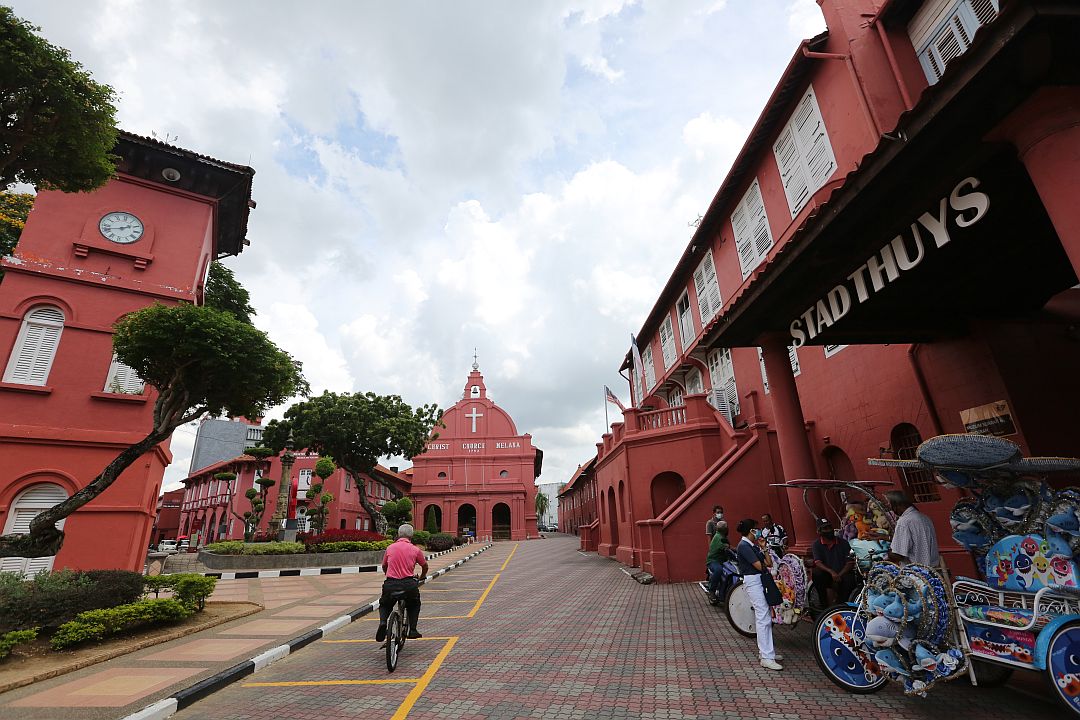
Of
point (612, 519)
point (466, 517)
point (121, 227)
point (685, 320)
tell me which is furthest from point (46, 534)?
point (466, 517)

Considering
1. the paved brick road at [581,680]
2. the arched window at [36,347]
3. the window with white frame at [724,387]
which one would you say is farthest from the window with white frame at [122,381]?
the window with white frame at [724,387]

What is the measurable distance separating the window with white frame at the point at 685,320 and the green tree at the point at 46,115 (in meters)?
15.9

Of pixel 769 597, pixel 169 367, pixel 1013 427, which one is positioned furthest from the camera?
pixel 169 367

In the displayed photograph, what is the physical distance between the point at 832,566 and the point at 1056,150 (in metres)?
5.15

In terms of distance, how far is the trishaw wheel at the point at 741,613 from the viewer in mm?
6430

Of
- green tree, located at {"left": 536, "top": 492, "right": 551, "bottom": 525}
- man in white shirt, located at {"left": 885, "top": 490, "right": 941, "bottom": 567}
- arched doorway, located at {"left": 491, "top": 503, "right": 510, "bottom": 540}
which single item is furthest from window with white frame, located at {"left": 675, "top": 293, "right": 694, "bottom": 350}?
green tree, located at {"left": 536, "top": 492, "right": 551, "bottom": 525}

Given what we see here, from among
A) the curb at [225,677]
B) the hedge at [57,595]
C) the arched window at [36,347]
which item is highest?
the arched window at [36,347]

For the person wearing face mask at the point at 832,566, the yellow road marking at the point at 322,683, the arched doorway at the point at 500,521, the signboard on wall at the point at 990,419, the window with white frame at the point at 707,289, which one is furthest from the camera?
the arched doorway at the point at 500,521

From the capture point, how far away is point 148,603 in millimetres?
7641

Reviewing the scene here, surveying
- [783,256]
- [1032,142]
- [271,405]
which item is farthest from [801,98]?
[271,405]

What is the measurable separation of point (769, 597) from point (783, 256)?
3.95 meters

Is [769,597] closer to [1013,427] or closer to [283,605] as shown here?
[1013,427]

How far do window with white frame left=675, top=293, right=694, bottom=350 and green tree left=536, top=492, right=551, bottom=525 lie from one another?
211 feet

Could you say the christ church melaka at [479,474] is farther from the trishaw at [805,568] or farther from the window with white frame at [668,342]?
the trishaw at [805,568]
